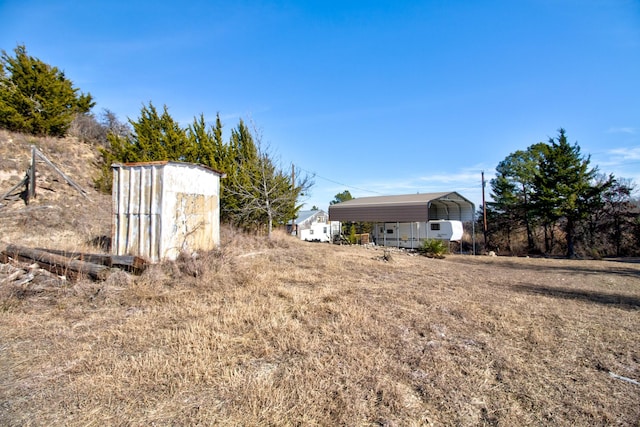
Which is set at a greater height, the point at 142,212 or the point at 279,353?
the point at 142,212

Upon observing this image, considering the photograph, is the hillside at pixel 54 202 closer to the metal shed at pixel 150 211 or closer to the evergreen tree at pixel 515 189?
the metal shed at pixel 150 211

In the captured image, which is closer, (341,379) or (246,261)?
(341,379)

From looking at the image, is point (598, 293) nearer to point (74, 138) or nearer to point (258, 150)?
point (258, 150)

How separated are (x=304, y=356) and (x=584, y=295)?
279 inches

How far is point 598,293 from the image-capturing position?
722 centimetres

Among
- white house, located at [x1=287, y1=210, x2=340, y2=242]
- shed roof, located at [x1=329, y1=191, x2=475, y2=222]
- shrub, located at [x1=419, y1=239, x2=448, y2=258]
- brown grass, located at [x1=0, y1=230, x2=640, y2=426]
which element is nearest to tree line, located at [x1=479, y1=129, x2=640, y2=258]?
shed roof, located at [x1=329, y1=191, x2=475, y2=222]

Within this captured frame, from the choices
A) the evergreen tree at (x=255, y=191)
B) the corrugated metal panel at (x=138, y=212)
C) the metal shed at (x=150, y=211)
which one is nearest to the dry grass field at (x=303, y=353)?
the metal shed at (x=150, y=211)

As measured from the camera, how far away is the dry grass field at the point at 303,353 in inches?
94.2

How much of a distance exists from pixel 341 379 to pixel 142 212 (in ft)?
19.8

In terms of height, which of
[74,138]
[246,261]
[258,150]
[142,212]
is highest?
[74,138]

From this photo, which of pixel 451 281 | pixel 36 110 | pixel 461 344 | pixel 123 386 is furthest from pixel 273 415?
pixel 36 110

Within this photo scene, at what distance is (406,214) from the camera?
868 inches

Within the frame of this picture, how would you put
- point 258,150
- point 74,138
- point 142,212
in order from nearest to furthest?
point 142,212 < point 258,150 < point 74,138

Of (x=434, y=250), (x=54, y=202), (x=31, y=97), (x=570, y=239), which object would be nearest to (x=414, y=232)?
(x=434, y=250)
